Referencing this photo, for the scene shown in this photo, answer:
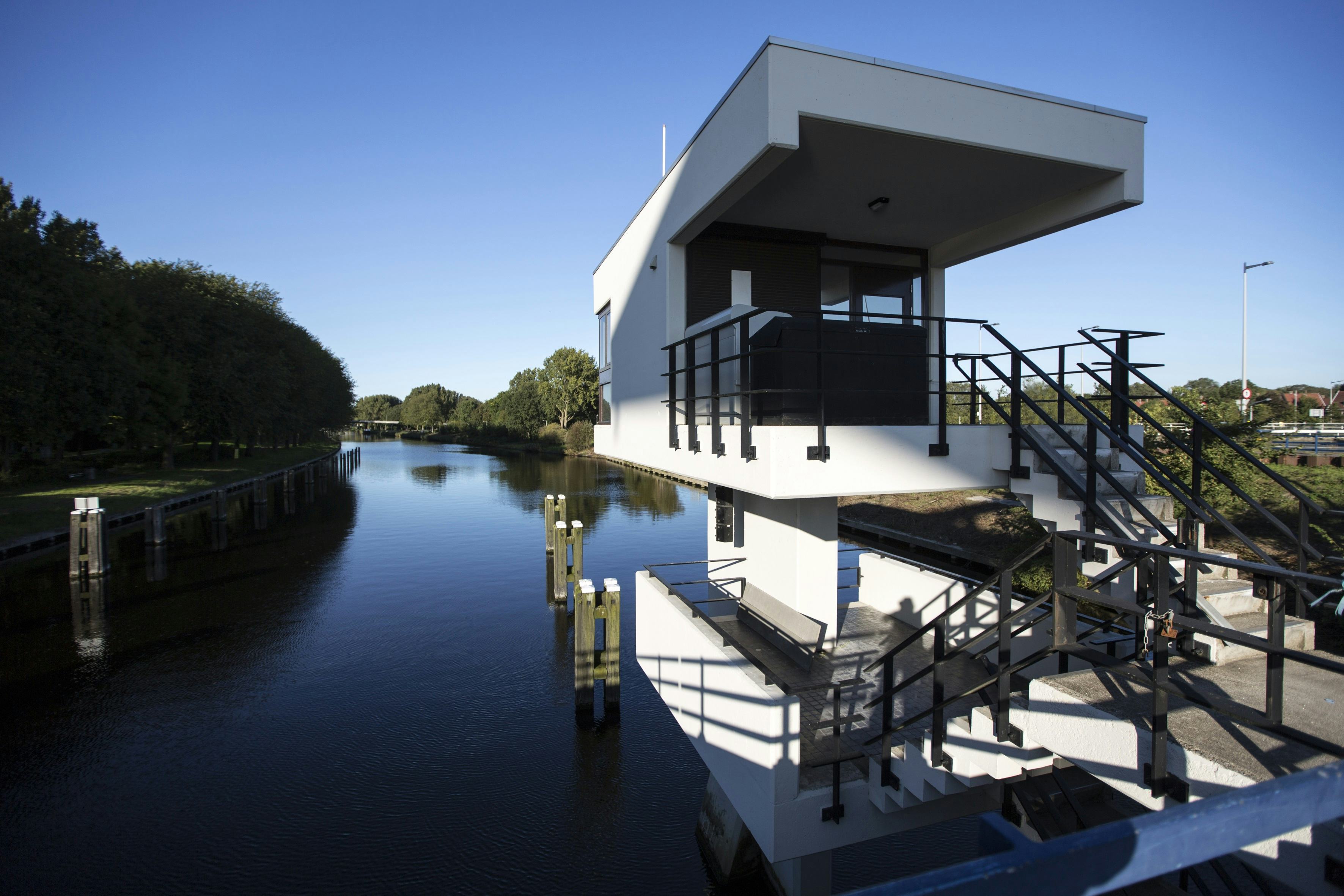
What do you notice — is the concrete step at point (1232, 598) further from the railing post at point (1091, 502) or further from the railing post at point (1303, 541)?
the railing post at point (1091, 502)

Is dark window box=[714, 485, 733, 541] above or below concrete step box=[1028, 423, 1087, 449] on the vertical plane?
below

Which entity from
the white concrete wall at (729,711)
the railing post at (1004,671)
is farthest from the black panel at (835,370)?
the railing post at (1004,671)

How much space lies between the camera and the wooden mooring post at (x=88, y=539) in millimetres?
17125

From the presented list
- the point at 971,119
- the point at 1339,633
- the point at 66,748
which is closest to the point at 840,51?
the point at 971,119

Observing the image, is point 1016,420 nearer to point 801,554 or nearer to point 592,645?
point 801,554

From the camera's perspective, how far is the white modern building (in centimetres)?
498

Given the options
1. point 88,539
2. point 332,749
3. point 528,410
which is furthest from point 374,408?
point 332,749

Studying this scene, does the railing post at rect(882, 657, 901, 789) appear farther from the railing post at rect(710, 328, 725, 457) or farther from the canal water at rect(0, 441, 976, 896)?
the canal water at rect(0, 441, 976, 896)

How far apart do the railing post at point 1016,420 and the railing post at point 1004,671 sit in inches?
82.0

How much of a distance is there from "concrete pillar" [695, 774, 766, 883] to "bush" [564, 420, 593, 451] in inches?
2138

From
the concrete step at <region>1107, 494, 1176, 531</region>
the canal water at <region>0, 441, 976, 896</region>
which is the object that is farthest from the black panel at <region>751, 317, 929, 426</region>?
the canal water at <region>0, 441, 976, 896</region>

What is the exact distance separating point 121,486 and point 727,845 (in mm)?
32118

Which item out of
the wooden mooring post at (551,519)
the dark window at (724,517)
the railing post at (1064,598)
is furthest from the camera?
the wooden mooring post at (551,519)

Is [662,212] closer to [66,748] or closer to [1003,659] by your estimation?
[1003,659]
